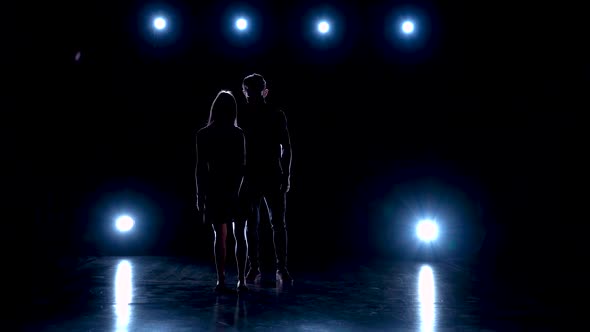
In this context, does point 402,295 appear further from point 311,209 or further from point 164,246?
point 164,246

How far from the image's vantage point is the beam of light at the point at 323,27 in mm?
7750

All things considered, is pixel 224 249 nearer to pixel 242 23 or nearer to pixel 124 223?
pixel 124 223

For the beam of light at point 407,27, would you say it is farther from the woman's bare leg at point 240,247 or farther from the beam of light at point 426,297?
the woman's bare leg at point 240,247

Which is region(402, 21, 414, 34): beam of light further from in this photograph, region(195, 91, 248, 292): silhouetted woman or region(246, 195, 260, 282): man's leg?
region(195, 91, 248, 292): silhouetted woman

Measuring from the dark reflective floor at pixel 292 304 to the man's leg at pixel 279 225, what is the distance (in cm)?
16

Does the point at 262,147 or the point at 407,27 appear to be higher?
the point at 407,27

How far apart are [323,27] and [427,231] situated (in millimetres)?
2880

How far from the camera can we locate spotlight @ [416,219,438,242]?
301 inches

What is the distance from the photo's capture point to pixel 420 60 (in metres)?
7.86

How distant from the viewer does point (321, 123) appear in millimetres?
7973

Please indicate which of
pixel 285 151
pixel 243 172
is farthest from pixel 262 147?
pixel 243 172

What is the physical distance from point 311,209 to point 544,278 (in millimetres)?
3354

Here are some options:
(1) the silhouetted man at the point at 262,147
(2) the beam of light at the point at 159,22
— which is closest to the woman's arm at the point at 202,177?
(1) the silhouetted man at the point at 262,147

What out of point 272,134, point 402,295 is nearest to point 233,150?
point 272,134
